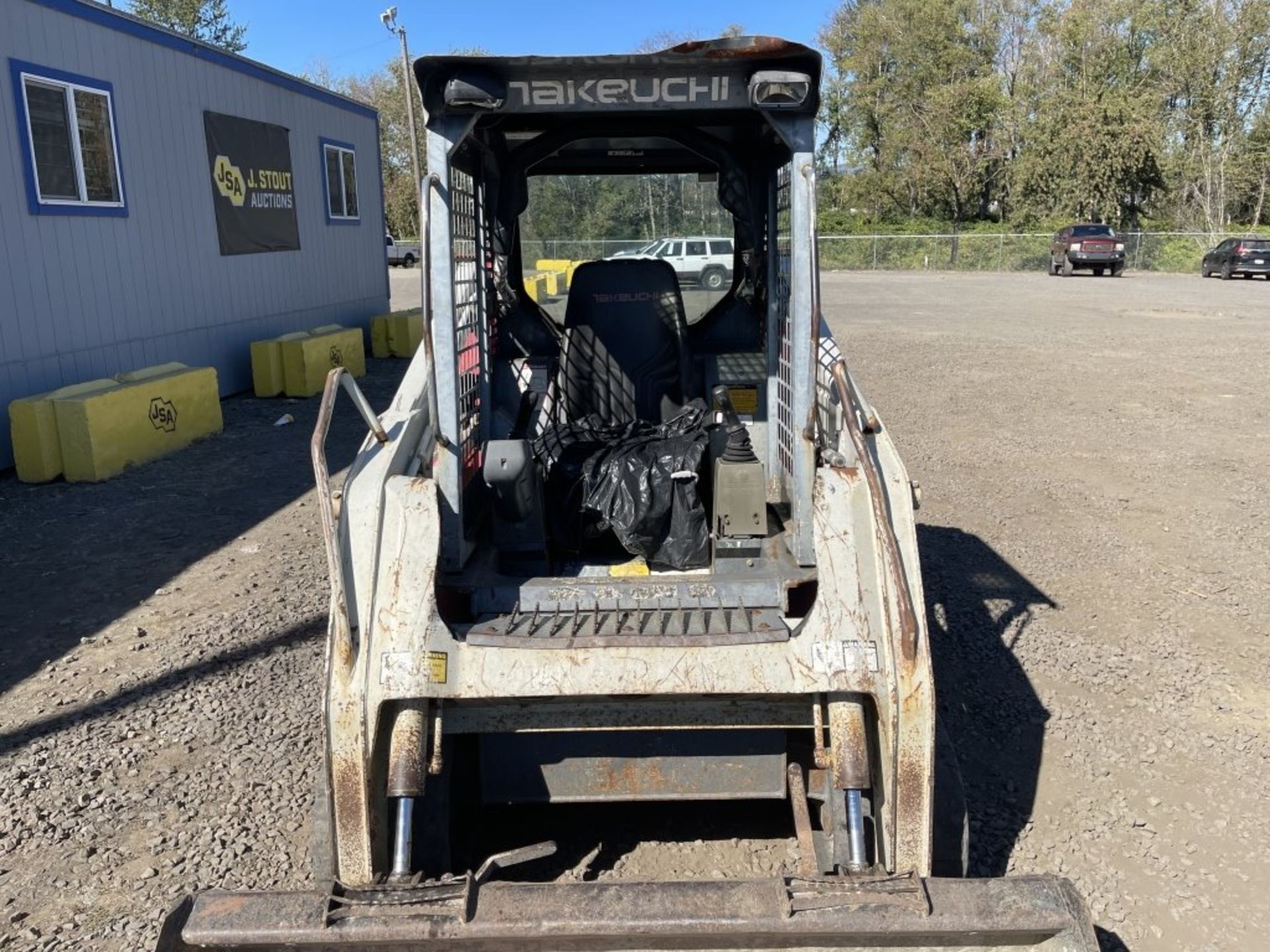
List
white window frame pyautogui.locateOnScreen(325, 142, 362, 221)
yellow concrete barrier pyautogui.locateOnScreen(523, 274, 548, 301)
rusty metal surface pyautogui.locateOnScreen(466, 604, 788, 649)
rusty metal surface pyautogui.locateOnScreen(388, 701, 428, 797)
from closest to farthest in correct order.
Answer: rusty metal surface pyautogui.locateOnScreen(388, 701, 428, 797)
rusty metal surface pyautogui.locateOnScreen(466, 604, 788, 649)
yellow concrete barrier pyautogui.locateOnScreen(523, 274, 548, 301)
white window frame pyautogui.locateOnScreen(325, 142, 362, 221)

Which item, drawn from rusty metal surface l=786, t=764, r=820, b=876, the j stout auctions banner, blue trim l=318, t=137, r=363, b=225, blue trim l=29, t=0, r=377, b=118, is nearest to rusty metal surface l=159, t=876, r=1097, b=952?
rusty metal surface l=786, t=764, r=820, b=876

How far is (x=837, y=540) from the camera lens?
9.68 ft

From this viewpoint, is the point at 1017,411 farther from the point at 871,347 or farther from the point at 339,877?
the point at 339,877

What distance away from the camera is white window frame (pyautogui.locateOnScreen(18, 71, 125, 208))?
877cm

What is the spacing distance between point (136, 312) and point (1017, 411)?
9507mm

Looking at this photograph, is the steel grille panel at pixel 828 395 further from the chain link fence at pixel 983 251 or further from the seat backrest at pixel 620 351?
the chain link fence at pixel 983 251

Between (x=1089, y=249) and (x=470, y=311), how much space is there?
117 feet

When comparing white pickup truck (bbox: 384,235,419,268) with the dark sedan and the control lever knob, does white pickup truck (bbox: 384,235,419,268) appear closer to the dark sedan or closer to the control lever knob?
the dark sedan

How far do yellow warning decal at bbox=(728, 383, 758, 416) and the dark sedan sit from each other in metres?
33.9

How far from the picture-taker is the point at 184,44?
11.2m

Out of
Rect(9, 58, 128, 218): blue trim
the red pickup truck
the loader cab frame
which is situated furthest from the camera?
the red pickup truck

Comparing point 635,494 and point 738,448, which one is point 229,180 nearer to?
point 635,494

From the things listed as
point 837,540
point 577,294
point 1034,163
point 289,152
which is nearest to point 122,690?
point 577,294

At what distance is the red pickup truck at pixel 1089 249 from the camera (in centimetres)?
3488
